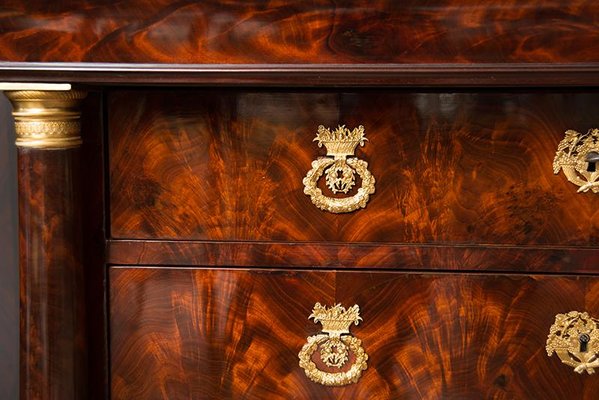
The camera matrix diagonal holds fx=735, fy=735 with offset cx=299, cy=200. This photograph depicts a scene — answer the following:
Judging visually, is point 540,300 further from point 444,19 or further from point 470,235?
point 444,19

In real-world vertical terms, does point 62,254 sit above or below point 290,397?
above

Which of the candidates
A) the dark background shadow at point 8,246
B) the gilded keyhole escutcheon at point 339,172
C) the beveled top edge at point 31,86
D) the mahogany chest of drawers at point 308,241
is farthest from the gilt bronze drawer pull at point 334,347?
the dark background shadow at point 8,246

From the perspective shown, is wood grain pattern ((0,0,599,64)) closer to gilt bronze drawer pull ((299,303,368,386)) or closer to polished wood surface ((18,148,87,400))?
polished wood surface ((18,148,87,400))

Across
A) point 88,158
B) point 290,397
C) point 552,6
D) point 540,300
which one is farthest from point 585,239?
point 88,158

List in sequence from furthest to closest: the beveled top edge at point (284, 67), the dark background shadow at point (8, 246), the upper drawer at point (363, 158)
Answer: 1. the dark background shadow at point (8, 246)
2. the upper drawer at point (363, 158)
3. the beveled top edge at point (284, 67)

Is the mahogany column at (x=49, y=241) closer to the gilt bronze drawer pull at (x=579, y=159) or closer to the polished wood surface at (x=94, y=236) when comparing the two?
the polished wood surface at (x=94, y=236)

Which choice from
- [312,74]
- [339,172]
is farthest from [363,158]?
[312,74]

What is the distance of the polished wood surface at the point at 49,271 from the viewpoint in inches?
29.0

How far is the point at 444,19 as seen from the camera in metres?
0.67

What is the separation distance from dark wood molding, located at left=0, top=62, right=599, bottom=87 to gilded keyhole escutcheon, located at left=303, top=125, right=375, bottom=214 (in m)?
0.10

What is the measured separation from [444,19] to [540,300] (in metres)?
0.32

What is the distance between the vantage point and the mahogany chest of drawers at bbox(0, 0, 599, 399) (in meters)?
0.76

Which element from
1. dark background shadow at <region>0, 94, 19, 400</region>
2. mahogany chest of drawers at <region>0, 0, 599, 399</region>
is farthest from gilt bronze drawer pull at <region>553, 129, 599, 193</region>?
dark background shadow at <region>0, 94, 19, 400</region>

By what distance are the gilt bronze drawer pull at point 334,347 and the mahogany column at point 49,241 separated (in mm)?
249
